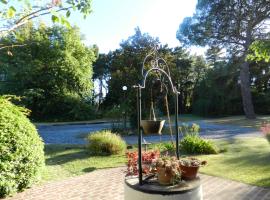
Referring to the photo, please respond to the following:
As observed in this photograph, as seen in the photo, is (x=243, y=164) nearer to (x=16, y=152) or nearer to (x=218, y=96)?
(x=16, y=152)

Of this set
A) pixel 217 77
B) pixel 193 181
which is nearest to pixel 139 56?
pixel 193 181

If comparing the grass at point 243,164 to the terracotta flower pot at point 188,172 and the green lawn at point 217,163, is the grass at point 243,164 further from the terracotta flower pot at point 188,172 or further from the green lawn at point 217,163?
the terracotta flower pot at point 188,172

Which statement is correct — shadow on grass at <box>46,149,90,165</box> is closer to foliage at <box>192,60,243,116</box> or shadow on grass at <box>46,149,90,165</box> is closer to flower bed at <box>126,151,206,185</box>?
flower bed at <box>126,151,206,185</box>

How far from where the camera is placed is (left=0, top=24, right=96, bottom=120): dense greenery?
32.0 m

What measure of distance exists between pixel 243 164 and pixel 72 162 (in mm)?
4437

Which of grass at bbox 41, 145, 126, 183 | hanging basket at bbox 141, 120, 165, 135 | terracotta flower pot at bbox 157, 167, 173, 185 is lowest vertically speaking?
grass at bbox 41, 145, 126, 183

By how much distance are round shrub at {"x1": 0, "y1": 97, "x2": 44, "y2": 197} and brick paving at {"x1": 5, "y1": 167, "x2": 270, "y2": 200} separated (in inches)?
8.8

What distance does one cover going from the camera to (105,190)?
22.4 ft

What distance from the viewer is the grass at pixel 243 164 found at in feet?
25.1

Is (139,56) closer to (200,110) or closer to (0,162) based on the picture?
(0,162)

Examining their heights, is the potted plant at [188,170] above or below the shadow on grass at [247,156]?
above

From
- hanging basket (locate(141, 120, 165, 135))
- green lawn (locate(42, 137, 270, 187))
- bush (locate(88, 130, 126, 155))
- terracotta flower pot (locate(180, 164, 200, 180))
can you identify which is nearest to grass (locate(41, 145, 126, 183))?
green lawn (locate(42, 137, 270, 187))

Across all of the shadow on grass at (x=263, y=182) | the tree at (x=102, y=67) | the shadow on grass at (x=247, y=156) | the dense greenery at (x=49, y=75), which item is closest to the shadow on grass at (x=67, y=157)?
the shadow on grass at (x=247, y=156)

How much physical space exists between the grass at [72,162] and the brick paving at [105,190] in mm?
690
